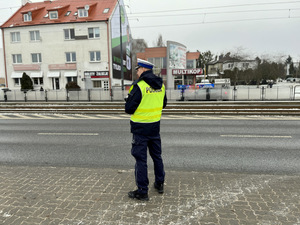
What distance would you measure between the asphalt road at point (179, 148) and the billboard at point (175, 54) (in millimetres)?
23694

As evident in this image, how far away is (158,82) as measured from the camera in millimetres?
3432

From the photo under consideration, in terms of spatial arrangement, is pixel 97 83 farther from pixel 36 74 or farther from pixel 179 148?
pixel 179 148

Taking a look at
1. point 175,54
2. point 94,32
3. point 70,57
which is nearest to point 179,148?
point 175,54

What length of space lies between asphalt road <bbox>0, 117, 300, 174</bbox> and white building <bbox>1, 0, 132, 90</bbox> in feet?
76.0

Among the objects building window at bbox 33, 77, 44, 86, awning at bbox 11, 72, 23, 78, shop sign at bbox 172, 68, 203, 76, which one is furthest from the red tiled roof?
shop sign at bbox 172, 68, 203, 76

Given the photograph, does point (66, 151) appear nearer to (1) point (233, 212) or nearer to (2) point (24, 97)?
(1) point (233, 212)

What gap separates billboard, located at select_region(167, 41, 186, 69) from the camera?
3173 centimetres

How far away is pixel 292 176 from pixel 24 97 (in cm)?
2279

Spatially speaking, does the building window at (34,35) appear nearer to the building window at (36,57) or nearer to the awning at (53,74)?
the building window at (36,57)

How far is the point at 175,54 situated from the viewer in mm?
32188

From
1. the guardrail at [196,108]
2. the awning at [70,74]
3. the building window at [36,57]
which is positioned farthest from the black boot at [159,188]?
the building window at [36,57]

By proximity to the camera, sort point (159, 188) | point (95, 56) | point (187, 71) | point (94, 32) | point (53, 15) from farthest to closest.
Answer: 1. point (53, 15)
2. point (95, 56)
3. point (94, 32)
4. point (187, 71)
5. point (159, 188)

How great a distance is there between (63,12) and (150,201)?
36.4 meters

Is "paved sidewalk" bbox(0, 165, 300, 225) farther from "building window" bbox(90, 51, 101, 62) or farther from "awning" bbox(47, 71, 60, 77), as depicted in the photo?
"awning" bbox(47, 71, 60, 77)
